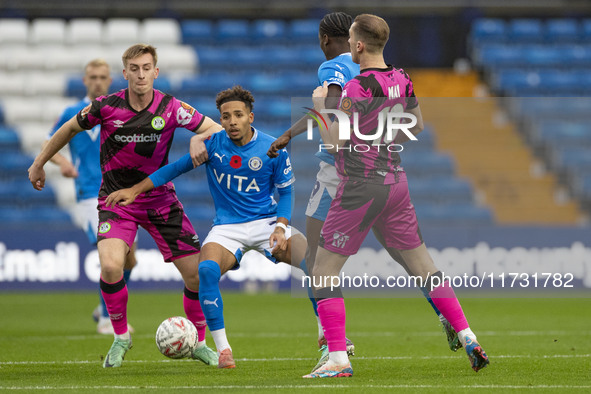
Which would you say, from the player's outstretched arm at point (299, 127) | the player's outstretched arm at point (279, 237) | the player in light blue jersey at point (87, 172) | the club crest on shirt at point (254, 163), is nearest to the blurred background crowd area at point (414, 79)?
the player in light blue jersey at point (87, 172)

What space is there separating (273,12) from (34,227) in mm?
9534

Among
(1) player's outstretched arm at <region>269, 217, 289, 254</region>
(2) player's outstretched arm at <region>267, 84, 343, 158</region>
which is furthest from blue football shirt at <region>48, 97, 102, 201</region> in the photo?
(2) player's outstretched arm at <region>267, 84, 343, 158</region>

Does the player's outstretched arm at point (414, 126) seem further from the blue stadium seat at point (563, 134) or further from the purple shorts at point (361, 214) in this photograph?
the blue stadium seat at point (563, 134)

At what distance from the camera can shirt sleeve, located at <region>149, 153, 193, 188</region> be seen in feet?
21.9

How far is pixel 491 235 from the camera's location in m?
14.7

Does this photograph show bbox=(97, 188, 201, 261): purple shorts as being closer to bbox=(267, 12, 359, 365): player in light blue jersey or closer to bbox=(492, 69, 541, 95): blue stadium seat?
bbox=(267, 12, 359, 365): player in light blue jersey

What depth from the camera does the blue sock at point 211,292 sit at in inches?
257

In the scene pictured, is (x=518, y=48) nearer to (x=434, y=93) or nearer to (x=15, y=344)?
(x=434, y=93)

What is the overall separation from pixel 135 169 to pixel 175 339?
4.35ft

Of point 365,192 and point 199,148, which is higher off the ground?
point 199,148

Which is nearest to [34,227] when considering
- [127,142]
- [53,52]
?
[53,52]

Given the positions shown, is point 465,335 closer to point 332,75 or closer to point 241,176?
point 332,75

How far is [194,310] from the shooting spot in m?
7.16

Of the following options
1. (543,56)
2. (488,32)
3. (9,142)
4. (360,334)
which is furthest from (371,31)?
(488,32)
